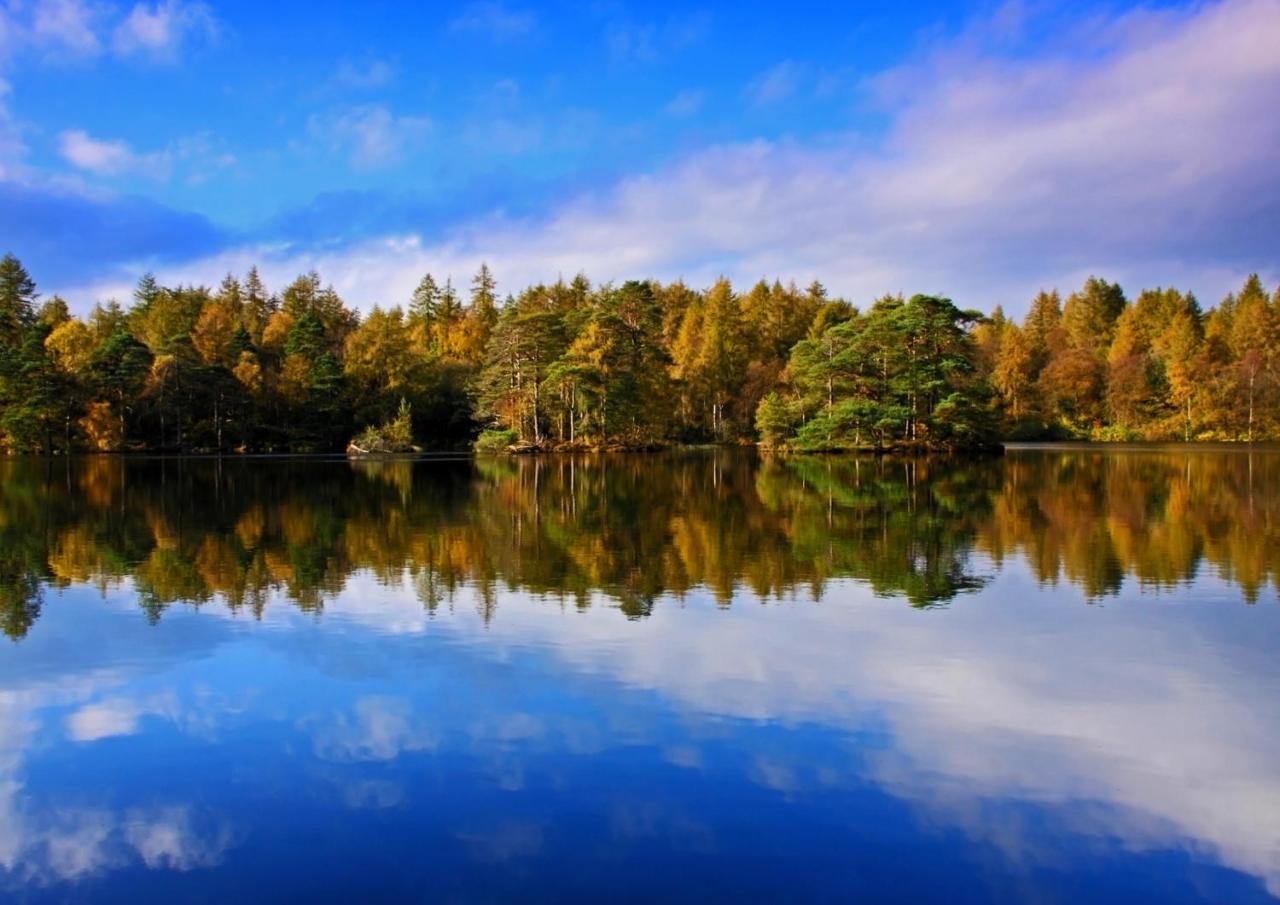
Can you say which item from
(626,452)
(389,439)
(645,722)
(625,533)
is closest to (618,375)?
(626,452)

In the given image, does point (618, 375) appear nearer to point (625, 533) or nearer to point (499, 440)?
point (499, 440)

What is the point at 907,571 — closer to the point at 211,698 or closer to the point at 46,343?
A: the point at 211,698

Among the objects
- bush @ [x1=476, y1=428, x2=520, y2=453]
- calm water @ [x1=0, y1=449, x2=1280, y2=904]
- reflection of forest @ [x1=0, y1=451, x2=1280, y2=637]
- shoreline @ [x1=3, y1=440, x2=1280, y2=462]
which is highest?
bush @ [x1=476, y1=428, x2=520, y2=453]

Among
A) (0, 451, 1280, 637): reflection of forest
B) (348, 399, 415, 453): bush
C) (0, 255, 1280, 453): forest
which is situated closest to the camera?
(0, 451, 1280, 637): reflection of forest

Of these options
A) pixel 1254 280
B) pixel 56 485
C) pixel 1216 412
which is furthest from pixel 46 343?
pixel 1254 280

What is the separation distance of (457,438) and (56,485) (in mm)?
33768

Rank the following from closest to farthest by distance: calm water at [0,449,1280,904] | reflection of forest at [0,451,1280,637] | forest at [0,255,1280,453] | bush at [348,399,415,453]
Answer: calm water at [0,449,1280,904], reflection of forest at [0,451,1280,637], forest at [0,255,1280,453], bush at [348,399,415,453]

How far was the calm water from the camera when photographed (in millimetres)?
4566

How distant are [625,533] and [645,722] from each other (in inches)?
388

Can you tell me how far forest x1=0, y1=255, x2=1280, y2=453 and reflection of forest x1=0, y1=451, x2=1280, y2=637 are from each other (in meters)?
16.0

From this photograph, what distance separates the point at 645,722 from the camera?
252 inches

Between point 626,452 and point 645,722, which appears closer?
point 645,722

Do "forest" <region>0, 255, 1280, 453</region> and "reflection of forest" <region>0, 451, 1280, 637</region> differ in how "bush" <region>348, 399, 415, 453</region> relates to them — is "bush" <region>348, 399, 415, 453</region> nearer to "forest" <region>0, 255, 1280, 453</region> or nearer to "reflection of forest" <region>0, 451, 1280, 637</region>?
"forest" <region>0, 255, 1280, 453</region>

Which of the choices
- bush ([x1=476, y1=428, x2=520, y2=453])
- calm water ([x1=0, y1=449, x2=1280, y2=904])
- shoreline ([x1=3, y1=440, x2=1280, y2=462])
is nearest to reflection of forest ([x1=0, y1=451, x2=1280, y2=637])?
calm water ([x1=0, y1=449, x2=1280, y2=904])
